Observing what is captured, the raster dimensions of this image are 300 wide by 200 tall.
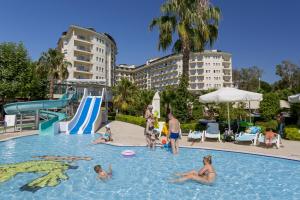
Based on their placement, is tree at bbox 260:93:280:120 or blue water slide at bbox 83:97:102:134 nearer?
blue water slide at bbox 83:97:102:134

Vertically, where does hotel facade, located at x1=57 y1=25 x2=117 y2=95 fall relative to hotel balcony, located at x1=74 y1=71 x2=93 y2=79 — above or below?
above

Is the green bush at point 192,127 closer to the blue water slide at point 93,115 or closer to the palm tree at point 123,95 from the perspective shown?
the blue water slide at point 93,115

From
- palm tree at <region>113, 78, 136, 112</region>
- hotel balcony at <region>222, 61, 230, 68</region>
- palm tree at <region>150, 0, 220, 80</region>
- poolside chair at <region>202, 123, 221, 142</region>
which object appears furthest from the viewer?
hotel balcony at <region>222, 61, 230, 68</region>

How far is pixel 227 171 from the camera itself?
9.77 metres

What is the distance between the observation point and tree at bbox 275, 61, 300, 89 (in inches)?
3051

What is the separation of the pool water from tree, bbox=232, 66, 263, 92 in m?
90.2

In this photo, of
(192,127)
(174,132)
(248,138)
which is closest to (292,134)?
(248,138)

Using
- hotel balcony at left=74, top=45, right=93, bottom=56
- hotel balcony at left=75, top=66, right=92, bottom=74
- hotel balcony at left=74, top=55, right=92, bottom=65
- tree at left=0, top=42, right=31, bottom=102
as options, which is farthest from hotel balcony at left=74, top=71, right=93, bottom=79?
tree at left=0, top=42, right=31, bottom=102

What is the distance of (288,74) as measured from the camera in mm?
80125

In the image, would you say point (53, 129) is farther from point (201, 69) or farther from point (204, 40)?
point (201, 69)

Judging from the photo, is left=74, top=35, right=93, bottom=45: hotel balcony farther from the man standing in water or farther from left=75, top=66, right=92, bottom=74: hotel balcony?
the man standing in water

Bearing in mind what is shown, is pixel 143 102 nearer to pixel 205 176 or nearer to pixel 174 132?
pixel 174 132

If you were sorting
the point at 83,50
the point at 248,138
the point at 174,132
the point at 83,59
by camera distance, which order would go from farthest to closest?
the point at 83,59 < the point at 83,50 < the point at 248,138 < the point at 174,132

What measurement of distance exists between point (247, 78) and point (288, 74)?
2194cm
